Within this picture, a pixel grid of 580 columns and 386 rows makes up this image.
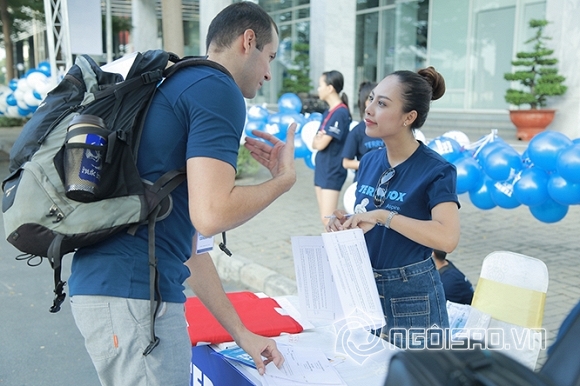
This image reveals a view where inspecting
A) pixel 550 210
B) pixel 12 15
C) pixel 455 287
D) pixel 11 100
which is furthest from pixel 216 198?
pixel 12 15

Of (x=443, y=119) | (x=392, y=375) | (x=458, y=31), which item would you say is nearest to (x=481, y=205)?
(x=392, y=375)

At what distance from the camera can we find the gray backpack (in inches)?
54.9

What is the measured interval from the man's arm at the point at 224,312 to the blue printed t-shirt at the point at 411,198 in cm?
62

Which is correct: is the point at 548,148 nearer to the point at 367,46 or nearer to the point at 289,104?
the point at 289,104

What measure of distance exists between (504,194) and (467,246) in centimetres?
158

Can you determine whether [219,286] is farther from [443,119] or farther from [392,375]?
[443,119]

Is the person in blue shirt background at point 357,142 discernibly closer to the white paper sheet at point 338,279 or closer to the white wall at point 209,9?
the white paper sheet at point 338,279

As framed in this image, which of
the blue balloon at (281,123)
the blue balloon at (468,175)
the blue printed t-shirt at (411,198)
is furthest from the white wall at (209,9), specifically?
the blue printed t-shirt at (411,198)

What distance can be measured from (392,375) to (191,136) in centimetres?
88

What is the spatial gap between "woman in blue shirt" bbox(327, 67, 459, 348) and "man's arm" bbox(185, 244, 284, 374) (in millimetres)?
516

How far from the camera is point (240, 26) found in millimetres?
1632

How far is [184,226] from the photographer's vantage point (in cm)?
159

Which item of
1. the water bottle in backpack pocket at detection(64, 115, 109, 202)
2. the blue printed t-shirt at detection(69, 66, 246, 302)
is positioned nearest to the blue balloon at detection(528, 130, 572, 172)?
the blue printed t-shirt at detection(69, 66, 246, 302)

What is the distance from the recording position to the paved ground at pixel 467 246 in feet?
15.9
